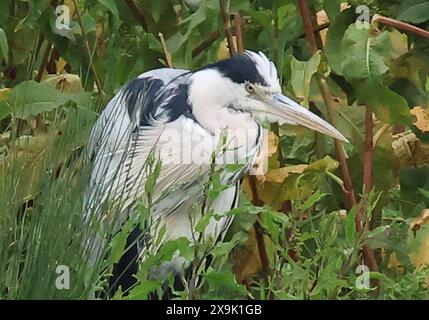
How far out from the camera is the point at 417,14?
7.17 ft

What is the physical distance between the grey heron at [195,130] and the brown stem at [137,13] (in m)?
0.48

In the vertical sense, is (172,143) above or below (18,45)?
below

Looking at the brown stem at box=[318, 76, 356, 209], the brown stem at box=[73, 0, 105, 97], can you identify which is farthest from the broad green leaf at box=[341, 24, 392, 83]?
the brown stem at box=[73, 0, 105, 97]

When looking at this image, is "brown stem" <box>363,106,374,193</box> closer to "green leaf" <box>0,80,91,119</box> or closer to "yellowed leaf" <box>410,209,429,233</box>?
"yellowed leaf" <box>410,209,429,233</box>

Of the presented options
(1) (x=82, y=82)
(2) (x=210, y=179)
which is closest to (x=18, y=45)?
(1) (x=82, y=82)

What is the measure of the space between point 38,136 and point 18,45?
488 mm

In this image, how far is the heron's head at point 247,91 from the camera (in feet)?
6.14

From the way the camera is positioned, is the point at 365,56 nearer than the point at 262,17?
Yes

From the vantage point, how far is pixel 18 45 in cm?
250

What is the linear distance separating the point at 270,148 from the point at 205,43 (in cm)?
30

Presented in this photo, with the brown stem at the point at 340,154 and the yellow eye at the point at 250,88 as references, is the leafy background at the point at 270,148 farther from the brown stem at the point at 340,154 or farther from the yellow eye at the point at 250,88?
the yellow eye at the point at 250,88

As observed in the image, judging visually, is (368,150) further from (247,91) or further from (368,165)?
(247,91)

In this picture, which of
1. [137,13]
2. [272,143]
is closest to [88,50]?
[137,13]
